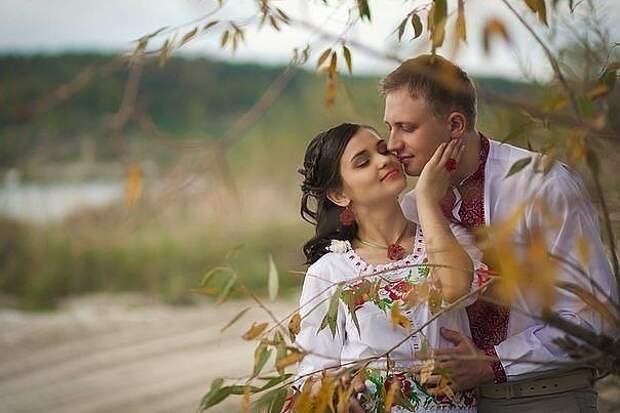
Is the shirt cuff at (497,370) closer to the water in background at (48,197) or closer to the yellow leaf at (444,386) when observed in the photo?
the yellow leaf at (444,386)

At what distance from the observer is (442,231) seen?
1.95 m

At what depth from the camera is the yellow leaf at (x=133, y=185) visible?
138 cm

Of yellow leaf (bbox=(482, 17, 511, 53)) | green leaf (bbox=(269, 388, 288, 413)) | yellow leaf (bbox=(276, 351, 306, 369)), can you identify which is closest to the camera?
yellow leaf (bbox=(482, 17, 511, 53))

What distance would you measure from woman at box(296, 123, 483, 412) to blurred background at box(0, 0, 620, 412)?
517mm

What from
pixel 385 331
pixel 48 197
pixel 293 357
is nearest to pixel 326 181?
pixel 385 331

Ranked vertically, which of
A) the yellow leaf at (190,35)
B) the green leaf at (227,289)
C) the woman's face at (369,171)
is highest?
the yellow leaf at (190,35)

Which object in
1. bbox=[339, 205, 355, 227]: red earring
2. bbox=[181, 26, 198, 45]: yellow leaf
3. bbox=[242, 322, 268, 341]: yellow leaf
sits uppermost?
bbox=[181, 26, 198, 45]: yellow leaf

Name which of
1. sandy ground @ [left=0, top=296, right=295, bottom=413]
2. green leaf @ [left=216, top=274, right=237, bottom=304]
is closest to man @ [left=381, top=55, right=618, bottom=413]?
green leaf @ [left=216, top=274, right=237, bottom=304]

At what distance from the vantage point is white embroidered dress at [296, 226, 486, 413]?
2021 millimetres

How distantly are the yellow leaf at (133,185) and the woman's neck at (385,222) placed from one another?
854 mm

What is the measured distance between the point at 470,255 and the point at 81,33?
33.7 ft

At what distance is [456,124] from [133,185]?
0.89 meters

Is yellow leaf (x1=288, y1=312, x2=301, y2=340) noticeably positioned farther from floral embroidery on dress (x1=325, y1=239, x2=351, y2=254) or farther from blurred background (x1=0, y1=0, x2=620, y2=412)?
blurred background (x1=0, y1=0, x2=620, y2=412)

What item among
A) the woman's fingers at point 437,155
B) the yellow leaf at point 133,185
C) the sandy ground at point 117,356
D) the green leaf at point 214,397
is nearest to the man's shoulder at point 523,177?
the woman's fingers at point 437,155
